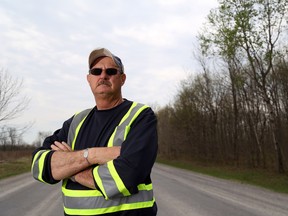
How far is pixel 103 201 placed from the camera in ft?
6.70

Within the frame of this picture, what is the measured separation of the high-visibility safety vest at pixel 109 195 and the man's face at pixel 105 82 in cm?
26

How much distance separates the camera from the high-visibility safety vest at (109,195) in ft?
6.62

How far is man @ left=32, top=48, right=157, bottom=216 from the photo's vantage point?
204 cm

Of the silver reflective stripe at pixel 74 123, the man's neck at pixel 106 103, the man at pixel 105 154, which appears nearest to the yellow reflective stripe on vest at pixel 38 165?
the man at pixel 105 154

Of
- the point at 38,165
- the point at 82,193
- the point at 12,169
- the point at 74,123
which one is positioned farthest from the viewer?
the point at 12,169

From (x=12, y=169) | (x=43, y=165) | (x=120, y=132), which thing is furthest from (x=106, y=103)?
(x=12, y=169)

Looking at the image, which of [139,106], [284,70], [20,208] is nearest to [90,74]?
[139,106]

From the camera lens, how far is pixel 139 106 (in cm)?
237

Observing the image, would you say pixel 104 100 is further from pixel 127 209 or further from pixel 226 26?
pixel 226 26

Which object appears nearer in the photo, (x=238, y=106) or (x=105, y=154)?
(x=105, y=154)

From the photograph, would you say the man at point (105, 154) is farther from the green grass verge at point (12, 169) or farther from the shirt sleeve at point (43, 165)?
the green grass verge at point (12, 169)

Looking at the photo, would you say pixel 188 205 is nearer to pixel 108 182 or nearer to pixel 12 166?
pixel 108 182

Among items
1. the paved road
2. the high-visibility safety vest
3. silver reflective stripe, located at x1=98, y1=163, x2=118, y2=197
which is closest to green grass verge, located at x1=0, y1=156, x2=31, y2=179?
the paved road

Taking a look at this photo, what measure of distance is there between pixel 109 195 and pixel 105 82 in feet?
2.48
